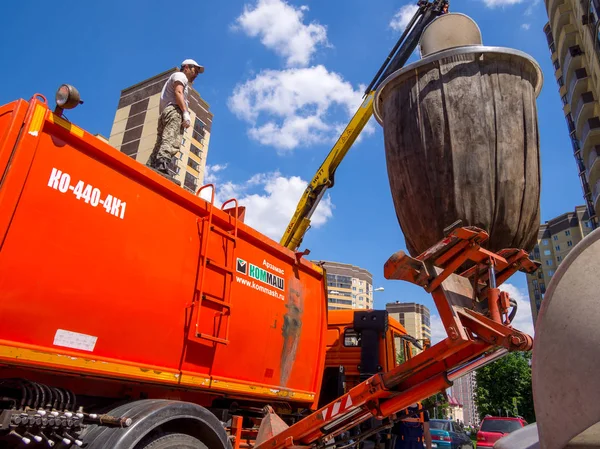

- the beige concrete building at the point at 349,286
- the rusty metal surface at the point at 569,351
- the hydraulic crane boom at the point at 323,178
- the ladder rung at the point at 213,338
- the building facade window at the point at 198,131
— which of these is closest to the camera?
the rusty metal surface at the point at 569,351

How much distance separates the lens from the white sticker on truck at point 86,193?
2.81m

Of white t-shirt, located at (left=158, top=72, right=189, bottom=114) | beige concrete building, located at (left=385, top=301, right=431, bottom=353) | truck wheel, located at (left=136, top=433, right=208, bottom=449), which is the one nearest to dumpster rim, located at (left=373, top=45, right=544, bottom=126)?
truck wheel, located at (left=136, top=433, right=208, bottom=449)

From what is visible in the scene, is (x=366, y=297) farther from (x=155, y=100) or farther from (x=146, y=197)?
(x=146, y=197)

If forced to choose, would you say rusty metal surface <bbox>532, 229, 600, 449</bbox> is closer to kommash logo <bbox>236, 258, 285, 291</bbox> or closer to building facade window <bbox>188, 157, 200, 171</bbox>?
kommash logo <bbox>236, 258, 285, 291</bbox>

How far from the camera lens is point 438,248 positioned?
262cm

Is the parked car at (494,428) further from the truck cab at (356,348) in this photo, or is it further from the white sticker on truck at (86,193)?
the white sticker on truck at (86,193)

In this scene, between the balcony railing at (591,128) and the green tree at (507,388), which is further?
the green tree at (507,388)

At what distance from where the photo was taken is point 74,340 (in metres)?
2.81

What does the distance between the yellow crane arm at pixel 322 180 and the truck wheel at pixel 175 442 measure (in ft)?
22.8

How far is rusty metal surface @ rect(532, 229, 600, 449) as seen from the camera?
51.9 inches

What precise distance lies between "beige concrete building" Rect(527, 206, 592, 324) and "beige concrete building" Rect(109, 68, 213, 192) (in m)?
52.8

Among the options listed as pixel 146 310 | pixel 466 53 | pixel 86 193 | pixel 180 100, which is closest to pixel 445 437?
pixel 180 100

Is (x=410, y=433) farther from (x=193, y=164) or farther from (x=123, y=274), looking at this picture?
(x=193, y=164)

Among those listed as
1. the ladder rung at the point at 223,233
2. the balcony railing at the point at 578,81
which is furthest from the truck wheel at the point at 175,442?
the balcony railing at the point at 578,81
